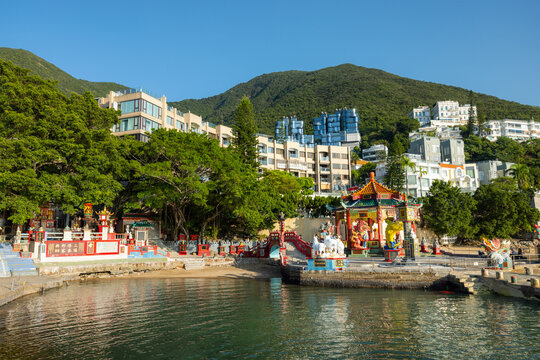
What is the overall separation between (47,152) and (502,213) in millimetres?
50880

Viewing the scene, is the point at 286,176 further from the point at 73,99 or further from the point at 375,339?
the point at 375,339

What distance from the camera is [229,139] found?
53.6 metres

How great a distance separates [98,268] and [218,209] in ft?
49.6

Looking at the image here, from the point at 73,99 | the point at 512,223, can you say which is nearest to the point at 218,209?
the point at 73,99

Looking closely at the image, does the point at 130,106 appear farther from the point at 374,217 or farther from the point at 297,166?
the point at 297,166

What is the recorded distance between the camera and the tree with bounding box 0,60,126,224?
2588 centimetres

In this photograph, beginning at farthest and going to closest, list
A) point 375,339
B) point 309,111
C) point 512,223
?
point 309,111 → point 512,223 → point 375,339

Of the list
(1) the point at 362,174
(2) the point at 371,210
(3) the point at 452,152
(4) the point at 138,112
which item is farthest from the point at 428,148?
(4) the point at 138,112

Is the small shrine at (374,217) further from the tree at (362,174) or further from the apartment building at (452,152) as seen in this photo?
the apartment building at (452,152)

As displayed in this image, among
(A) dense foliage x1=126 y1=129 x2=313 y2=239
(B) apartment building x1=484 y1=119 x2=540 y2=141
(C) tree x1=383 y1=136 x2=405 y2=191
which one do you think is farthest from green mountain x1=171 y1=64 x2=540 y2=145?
(A) dense foliage x1=126 y1=129 x2=313 y2=239

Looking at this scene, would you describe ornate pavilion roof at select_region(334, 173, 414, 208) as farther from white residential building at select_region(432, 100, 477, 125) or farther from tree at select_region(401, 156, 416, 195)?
white residential building at select_region(432, 100, 477, 125)

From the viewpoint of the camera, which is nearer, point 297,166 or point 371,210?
point 371,210

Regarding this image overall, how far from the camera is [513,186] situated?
5266 centimetres

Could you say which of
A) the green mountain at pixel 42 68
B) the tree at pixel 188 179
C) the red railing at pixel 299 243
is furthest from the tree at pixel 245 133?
the green mountain at pixel 42 68
